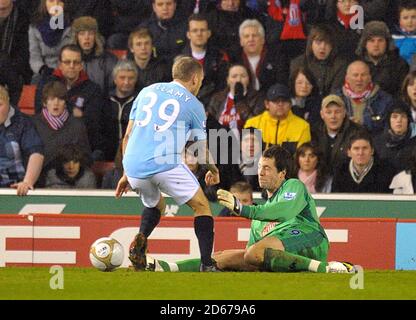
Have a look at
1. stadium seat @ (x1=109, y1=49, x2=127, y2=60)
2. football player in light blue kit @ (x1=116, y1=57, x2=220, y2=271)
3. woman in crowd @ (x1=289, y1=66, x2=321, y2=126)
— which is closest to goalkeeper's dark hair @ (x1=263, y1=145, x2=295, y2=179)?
football player in light blue kit @ (x1=116, y1=57, x2=220, y2=271)

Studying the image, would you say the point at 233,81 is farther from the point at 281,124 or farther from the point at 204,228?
the point at 204,228

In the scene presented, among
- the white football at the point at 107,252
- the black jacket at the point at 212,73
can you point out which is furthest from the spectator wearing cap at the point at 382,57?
the white football at the point at 107,252

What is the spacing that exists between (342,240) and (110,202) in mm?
2541

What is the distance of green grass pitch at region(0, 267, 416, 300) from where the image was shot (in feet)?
26.9

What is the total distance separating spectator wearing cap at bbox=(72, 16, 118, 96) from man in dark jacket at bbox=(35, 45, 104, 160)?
0.14 metres

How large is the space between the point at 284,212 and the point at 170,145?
111 cm

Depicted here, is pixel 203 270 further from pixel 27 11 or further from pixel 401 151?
pixel 27 11

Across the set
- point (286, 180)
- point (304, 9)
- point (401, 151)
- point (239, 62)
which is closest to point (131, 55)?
point (239, 62)

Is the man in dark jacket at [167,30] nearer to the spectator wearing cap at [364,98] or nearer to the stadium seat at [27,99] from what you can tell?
the stadium seat at [27,99]

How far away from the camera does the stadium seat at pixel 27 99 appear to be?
13.8 m

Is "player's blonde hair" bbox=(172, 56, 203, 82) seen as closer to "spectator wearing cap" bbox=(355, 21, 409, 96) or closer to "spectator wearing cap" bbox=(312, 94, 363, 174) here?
"spectator wearing cap" bbox=(312, 94, 363, 174)

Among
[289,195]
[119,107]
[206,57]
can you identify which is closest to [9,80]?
[119,107]

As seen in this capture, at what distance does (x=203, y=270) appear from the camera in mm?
9750

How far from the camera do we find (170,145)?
953cm
